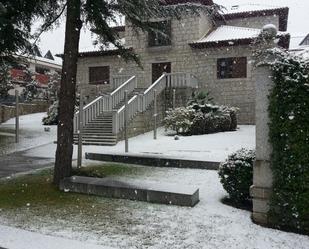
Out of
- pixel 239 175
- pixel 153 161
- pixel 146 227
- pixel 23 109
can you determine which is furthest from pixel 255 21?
pixel 146 227

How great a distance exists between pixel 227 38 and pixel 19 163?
16.7 m

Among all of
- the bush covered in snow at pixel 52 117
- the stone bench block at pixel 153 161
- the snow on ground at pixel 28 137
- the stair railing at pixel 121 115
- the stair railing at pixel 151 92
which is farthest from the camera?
the bush covered in snow at pixel 52 117

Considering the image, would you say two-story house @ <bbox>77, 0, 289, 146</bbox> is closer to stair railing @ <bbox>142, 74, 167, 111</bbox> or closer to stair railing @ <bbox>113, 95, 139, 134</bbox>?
stair railing @ <bbox>142, 74, 167, 111</bbox>

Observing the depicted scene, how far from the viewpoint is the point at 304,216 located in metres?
5.76

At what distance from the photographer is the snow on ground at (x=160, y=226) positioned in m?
5.47

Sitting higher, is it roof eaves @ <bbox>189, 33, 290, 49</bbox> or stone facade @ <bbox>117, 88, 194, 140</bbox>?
roof eaves @ <bbox>189, 33, 290, 49</bbox>

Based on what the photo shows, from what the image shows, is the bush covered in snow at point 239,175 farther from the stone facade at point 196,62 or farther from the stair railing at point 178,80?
the stone facade at point 196,62

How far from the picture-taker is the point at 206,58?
85.1 ft

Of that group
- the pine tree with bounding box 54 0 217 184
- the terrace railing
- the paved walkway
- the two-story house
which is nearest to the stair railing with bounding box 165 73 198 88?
the two-story house

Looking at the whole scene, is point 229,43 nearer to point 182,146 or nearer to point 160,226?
point 182,146

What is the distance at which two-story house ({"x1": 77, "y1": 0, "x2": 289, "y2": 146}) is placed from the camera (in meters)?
24.8

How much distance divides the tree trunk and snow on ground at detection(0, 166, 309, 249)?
1722mm

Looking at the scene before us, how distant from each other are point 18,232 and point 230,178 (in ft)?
12.0

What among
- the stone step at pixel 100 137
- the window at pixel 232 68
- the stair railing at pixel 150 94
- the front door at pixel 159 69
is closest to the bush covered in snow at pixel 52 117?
the stair railing at pixel 150 94
